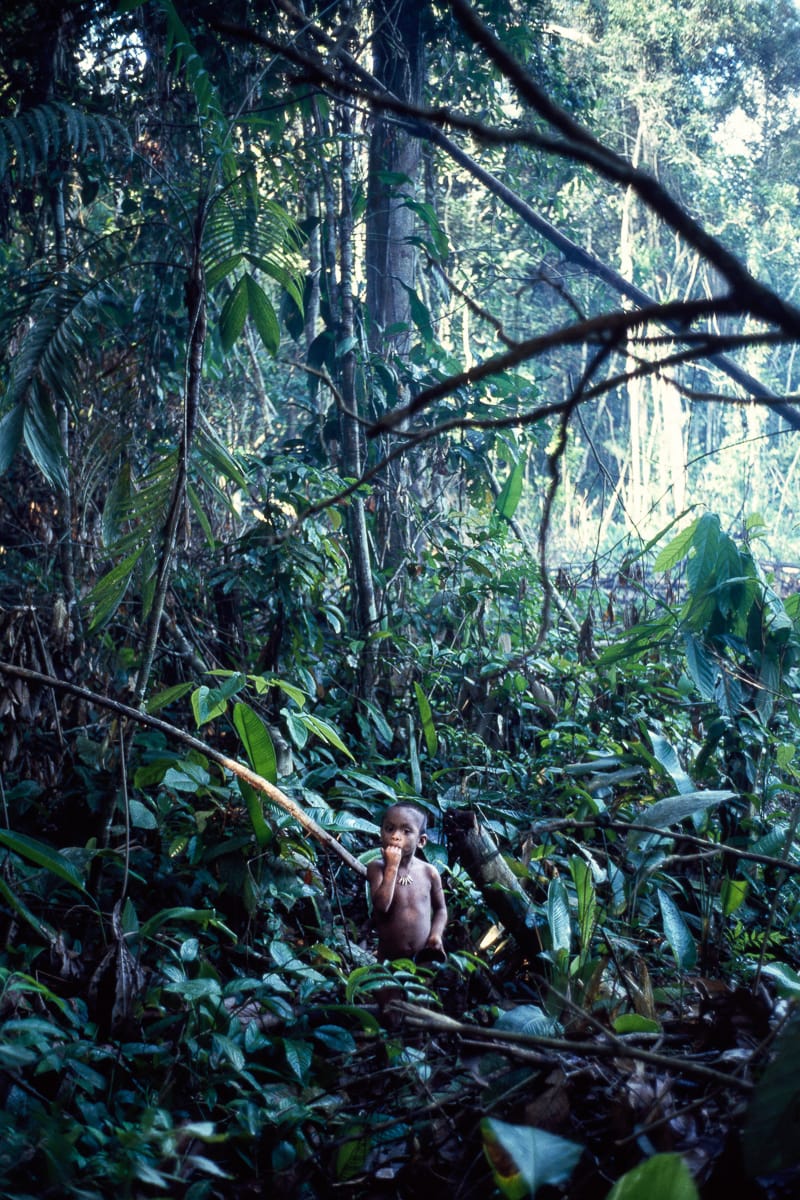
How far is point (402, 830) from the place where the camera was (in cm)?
275

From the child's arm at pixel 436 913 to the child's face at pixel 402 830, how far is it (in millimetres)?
114

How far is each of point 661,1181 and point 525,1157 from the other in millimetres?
199

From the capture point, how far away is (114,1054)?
6.57ft

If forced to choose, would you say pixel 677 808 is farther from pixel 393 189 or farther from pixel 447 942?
pixel 393 189

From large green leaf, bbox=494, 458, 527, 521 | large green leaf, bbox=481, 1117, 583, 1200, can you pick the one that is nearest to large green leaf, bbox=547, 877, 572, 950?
large green leaf, bbox=481, 1117, 583, 1200

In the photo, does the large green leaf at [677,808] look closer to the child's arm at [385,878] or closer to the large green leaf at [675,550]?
the child's arm at [385,878]

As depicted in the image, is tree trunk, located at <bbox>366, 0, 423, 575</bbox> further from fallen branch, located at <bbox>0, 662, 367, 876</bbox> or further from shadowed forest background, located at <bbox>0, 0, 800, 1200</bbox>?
fallen branch, located at <bbox>0, 662, 367, 876</bbox>

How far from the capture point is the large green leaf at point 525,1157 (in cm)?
130

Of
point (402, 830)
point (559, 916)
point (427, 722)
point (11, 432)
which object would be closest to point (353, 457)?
point (427, 722)

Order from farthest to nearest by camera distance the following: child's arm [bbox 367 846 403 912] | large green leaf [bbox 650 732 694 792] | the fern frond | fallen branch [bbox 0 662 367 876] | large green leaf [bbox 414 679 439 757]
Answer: large green leaf [bbox 414 679 439 757] < the fern frond < large green leaf [bbox 650 732 694 792] < child's arm [bbox 367 846 403 912] < fallen branch [bbox 0 662 367 876]

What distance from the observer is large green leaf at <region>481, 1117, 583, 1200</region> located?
130 centimetres

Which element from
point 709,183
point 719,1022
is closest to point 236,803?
point 719,1022

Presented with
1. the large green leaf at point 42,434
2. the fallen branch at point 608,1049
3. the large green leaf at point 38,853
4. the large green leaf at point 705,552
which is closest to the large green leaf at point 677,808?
the large green leaf at point 705,552

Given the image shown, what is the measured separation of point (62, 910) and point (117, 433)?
6.56 feet
